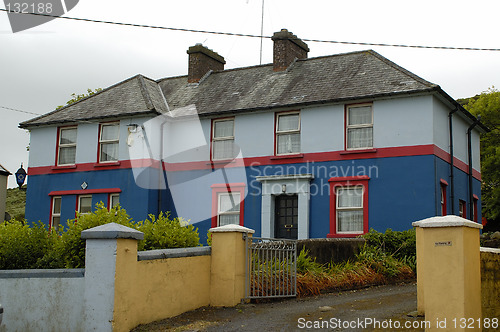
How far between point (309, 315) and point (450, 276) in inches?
125

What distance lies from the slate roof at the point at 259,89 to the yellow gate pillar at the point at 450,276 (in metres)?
11.6

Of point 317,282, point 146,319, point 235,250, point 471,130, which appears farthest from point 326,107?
point 146,319

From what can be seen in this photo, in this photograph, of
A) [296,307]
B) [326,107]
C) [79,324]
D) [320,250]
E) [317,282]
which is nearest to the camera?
[79,324]

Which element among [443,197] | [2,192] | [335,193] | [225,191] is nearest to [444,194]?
[443,197]

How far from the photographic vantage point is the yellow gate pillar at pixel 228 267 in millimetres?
11383

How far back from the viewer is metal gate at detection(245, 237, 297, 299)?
11.7 m

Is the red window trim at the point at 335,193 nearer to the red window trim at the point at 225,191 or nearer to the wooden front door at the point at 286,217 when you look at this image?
the wooden front door at the point at 286,217

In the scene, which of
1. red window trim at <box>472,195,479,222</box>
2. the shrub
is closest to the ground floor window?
red window trim at <box>472,195,479,222</box>

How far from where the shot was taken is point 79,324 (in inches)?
356

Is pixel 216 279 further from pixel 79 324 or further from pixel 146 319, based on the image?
pixel 79 324

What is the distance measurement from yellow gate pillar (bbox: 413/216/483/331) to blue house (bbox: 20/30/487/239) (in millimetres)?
10898

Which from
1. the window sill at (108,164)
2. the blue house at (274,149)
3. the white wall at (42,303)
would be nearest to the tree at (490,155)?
the blue house at (274,149)

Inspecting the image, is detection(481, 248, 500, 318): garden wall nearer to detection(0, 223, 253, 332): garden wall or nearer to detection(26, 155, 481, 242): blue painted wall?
detection(0, 223, 253, 332): garden wall

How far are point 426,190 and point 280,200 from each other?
5.01 metres
